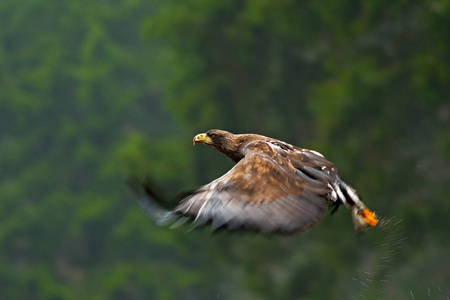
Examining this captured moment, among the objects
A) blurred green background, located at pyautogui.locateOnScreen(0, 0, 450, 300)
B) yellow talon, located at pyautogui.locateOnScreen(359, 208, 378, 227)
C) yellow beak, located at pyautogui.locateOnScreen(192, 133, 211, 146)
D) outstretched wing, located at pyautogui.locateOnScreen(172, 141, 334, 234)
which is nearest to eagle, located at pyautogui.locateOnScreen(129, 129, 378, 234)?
outstretched wing, located at pyautogui.locateOnScreen(172, 141, 334, 234)

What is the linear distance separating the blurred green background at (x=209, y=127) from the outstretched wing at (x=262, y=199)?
717cm

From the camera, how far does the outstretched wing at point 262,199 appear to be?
781 cm

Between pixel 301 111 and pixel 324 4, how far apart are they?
8.28ft

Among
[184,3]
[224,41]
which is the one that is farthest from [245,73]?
[184,3]

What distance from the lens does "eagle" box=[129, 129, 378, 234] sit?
7.81 metres

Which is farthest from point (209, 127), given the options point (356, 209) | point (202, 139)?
point (356, 209)

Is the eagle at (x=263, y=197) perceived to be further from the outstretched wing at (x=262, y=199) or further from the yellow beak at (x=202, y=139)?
the yellow beak at (x=202, y=139)

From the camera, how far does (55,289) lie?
28891 mm

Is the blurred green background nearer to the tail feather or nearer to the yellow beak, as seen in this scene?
the yellow beak

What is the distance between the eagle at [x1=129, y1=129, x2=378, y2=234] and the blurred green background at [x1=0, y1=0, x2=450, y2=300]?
6.90 metres

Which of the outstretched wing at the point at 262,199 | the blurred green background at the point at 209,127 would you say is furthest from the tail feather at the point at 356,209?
the blurred green background at the point at 209,127

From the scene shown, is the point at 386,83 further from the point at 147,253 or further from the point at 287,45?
the point at 147,253

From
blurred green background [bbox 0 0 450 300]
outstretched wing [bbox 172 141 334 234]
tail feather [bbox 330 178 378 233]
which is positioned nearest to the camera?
outstretched wing [bbox 172 141 334 234]

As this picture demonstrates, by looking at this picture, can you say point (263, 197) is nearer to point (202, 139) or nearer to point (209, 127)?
point (202, 139)
